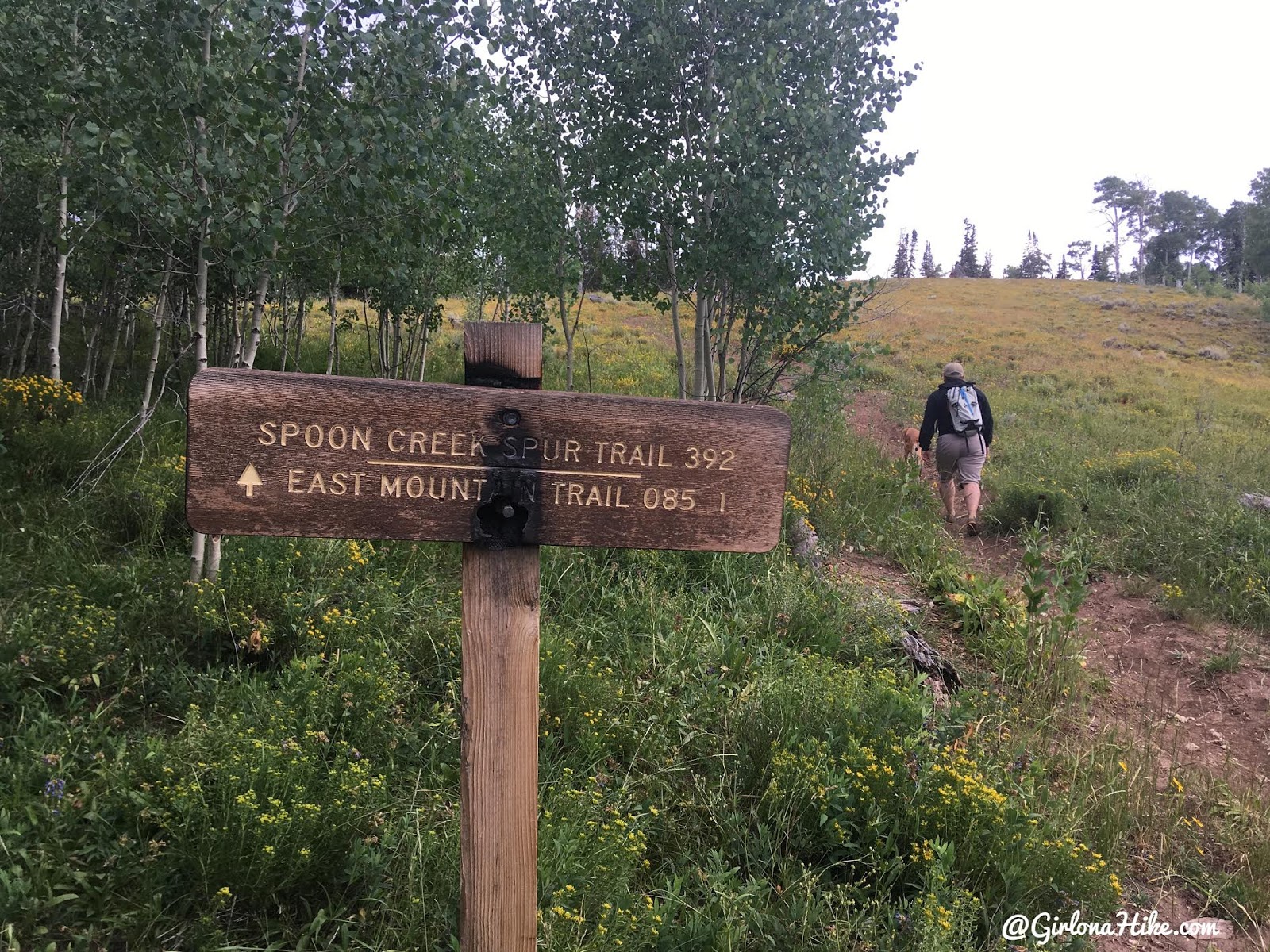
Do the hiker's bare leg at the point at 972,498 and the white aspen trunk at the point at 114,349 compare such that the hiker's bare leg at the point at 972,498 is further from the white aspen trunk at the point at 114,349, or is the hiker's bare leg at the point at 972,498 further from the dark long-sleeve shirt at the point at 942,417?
the white aspen trunk at the point at 114,349

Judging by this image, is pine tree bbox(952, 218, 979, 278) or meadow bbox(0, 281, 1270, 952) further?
pine tree bbox(952, 218, 979, 278)

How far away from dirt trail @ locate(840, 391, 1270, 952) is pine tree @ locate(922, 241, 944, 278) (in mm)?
90356

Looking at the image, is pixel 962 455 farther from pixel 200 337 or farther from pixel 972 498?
pixel 200 337

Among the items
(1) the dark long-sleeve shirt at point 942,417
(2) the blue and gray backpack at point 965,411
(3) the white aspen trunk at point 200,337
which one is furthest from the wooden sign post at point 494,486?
(1) the dark long-sleeve shirt at point 942,417

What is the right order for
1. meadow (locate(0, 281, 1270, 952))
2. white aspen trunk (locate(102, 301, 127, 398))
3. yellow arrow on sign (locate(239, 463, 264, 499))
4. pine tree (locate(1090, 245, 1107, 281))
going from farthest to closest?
pine tree (locate(1090, 245, 1107, 281))
white aspen trunk (locate(102, 301, 127, 398))
meadow (locate(0, 281, 1270, 952))
yellow arrow on sign (locate(239, 463, 264, 499))

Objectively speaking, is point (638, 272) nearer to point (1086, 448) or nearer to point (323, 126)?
point (323, 126)

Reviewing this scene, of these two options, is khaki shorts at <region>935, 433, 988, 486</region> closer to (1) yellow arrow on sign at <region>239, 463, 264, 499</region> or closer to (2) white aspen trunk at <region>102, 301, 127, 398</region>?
(1) yellow arrow on sign at <region>239, 463, 264, 499</region>

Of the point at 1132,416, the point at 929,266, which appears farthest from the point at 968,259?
the point at 1132,416

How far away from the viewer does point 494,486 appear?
1728 millimetres

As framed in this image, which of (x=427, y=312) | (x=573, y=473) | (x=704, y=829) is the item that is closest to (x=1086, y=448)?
(x=427, y=312)

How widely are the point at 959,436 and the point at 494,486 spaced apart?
7.95m

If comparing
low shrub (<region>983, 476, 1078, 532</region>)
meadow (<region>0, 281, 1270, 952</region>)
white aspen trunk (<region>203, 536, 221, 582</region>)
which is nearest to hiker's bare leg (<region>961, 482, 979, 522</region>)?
low shrub (<region>983, 476, 1078, 532</region>)

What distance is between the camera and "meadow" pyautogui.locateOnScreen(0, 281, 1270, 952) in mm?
2434

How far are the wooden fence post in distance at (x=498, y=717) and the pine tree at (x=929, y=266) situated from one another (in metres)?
95.9
